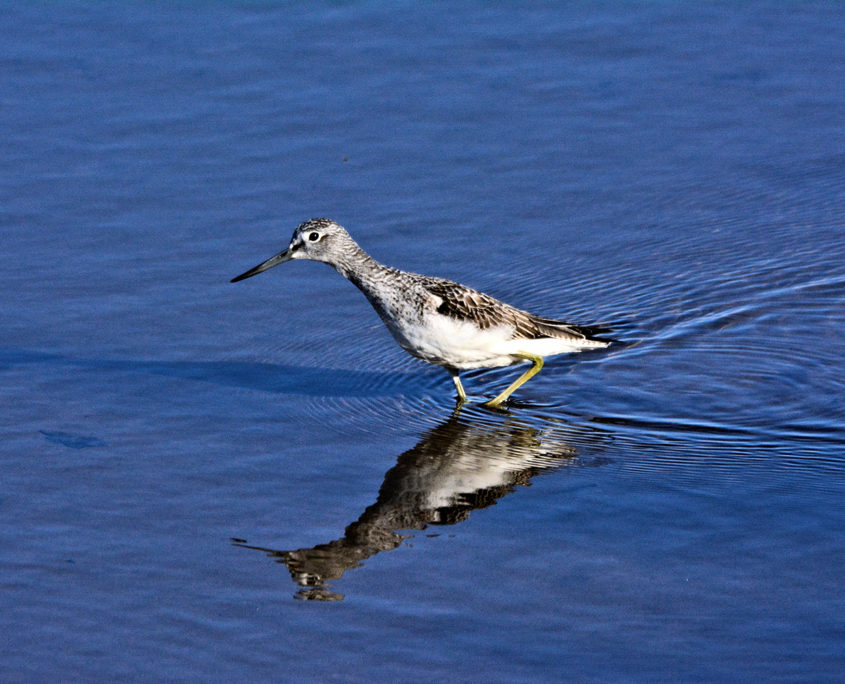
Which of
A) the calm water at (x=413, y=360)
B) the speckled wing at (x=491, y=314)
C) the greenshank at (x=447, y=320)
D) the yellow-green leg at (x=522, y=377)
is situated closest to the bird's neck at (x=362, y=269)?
the greenshank at (x=447, y=320)

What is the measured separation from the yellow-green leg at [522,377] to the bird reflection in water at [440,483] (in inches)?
6.0

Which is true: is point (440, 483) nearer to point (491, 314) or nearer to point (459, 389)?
point (459, 389)

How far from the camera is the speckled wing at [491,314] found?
873 cm

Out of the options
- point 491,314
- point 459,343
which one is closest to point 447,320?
point 459,343

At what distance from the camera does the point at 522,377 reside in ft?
29.8

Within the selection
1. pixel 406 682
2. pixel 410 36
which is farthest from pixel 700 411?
pixel 410 36

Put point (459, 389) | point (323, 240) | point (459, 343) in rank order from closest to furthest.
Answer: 1. point (459, 343)
2. point (459, 389)
3. point (323, 240)

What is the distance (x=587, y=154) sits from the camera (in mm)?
12102

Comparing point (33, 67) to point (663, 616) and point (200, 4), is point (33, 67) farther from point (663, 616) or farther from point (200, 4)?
Answer: point (663, 616)

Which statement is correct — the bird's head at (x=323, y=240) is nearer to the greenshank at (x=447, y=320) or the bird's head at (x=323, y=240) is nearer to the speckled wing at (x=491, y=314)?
the greenshank at (x=447, y=320)

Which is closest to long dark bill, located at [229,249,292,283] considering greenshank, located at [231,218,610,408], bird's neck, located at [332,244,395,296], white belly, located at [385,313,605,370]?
greenshank, located at [231,218,610,408]

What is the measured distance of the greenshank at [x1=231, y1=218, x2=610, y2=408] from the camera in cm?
863

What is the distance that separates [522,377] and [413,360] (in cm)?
98

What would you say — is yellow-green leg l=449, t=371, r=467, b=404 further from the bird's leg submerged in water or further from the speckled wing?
the speckled wing
